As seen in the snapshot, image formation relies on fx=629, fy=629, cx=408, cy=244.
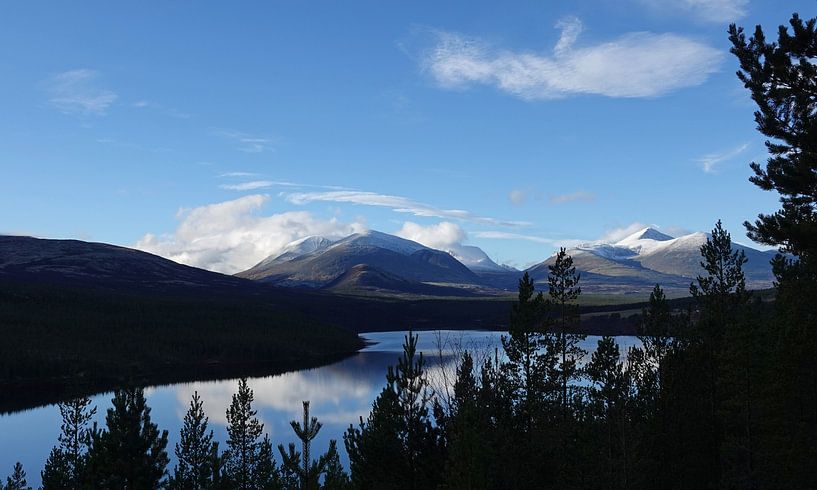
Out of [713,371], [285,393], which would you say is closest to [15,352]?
[285,393]

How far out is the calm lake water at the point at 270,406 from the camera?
238 feet

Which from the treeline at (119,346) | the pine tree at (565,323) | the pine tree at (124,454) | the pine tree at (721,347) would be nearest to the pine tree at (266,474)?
the pine tree at (124,454)

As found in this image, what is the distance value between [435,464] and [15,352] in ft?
430

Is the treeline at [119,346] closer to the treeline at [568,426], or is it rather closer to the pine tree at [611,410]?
the treeline at [568,426]

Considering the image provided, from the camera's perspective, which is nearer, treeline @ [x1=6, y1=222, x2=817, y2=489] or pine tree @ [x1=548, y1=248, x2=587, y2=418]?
treeline @ [x1=6, y1=222, x2=817, y2=489]

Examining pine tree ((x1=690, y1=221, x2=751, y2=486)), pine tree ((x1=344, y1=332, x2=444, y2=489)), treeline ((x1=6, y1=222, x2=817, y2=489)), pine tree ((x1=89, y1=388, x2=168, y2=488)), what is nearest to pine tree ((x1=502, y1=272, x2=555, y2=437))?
treeline ((x1=6, y1=222, x2=817, y2=489))

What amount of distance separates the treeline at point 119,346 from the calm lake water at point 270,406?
35.4 ft

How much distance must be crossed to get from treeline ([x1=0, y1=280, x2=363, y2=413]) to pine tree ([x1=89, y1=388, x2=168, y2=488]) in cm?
7796

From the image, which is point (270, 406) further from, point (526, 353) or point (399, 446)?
point (399, 446)

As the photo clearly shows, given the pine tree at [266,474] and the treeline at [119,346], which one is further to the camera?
the treeline at [119,346]

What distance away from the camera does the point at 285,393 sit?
112 m

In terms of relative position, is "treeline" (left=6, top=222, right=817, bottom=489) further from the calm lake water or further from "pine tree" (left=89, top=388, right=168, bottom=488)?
the calm lake water

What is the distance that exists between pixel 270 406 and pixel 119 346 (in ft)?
232

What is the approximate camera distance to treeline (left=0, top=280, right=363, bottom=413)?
406 ft
